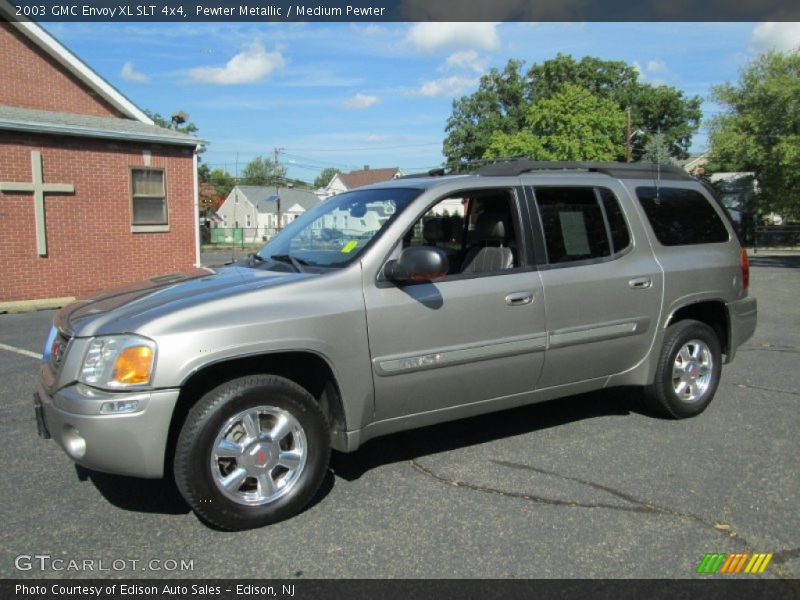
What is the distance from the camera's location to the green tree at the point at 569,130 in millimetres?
45531

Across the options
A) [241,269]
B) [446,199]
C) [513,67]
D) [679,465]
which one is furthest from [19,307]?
[513,67]

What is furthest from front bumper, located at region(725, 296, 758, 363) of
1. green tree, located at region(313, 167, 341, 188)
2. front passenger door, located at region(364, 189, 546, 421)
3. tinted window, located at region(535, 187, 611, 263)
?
green tree, located at region(313, 167, 341, 188)

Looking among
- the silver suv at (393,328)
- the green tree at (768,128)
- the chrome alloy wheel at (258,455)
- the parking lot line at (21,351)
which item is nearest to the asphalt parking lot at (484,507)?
the chrome alloy wheel at (258,455)

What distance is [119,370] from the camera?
10.3 ft

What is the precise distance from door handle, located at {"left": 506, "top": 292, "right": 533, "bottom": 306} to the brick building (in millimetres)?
11866

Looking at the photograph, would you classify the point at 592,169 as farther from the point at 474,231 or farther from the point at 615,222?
the point at 474,231

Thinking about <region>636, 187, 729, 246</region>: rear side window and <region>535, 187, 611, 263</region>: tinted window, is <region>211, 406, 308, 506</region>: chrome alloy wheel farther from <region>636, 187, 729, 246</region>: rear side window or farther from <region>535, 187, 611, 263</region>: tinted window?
<region>636, 187, 729, 246</region>: rear side window

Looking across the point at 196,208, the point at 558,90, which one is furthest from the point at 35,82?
the point at 558,90

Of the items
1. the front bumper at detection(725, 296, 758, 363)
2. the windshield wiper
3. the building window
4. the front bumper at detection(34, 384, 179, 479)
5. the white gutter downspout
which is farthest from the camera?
the white gutter downspout

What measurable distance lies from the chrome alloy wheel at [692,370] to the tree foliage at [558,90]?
183ft

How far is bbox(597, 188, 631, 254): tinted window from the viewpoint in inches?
189

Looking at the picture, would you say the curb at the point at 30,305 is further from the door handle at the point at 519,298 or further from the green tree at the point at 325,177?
the green tree at the point at 325,177

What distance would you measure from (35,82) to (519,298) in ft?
53.9

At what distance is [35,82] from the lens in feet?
53.8
